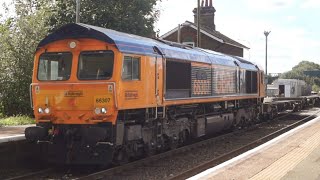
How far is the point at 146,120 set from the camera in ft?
39.3

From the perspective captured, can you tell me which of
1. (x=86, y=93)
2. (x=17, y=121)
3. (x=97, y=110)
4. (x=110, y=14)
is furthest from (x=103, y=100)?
(x=110, y=14)

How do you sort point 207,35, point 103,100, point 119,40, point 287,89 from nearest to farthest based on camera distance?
point 103,100
point 119,40
point 287,89
point 207,35

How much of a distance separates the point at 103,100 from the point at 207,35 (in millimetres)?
35759

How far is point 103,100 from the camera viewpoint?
10.5 m

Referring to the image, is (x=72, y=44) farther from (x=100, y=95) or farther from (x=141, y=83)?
(x=141, y=83)

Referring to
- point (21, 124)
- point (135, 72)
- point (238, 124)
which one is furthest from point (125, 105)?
point (238, 124)

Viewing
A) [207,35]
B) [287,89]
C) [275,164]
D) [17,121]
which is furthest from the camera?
[207,35]

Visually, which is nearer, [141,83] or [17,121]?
[141,83]

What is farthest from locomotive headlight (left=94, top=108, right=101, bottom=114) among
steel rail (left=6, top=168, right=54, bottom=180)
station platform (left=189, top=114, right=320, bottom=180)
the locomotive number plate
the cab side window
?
station platform (left=189, top=114, right=320, bottom=180)

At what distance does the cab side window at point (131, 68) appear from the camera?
10977 millimetres

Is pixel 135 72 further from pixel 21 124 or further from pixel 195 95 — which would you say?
pixel 21 124

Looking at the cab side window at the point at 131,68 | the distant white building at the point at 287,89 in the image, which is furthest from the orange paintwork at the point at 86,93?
the distant white building at the point at 287,89

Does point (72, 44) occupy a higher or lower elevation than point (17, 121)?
higher

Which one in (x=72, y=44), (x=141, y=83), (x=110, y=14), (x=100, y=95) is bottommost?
(x=100, y=95)
